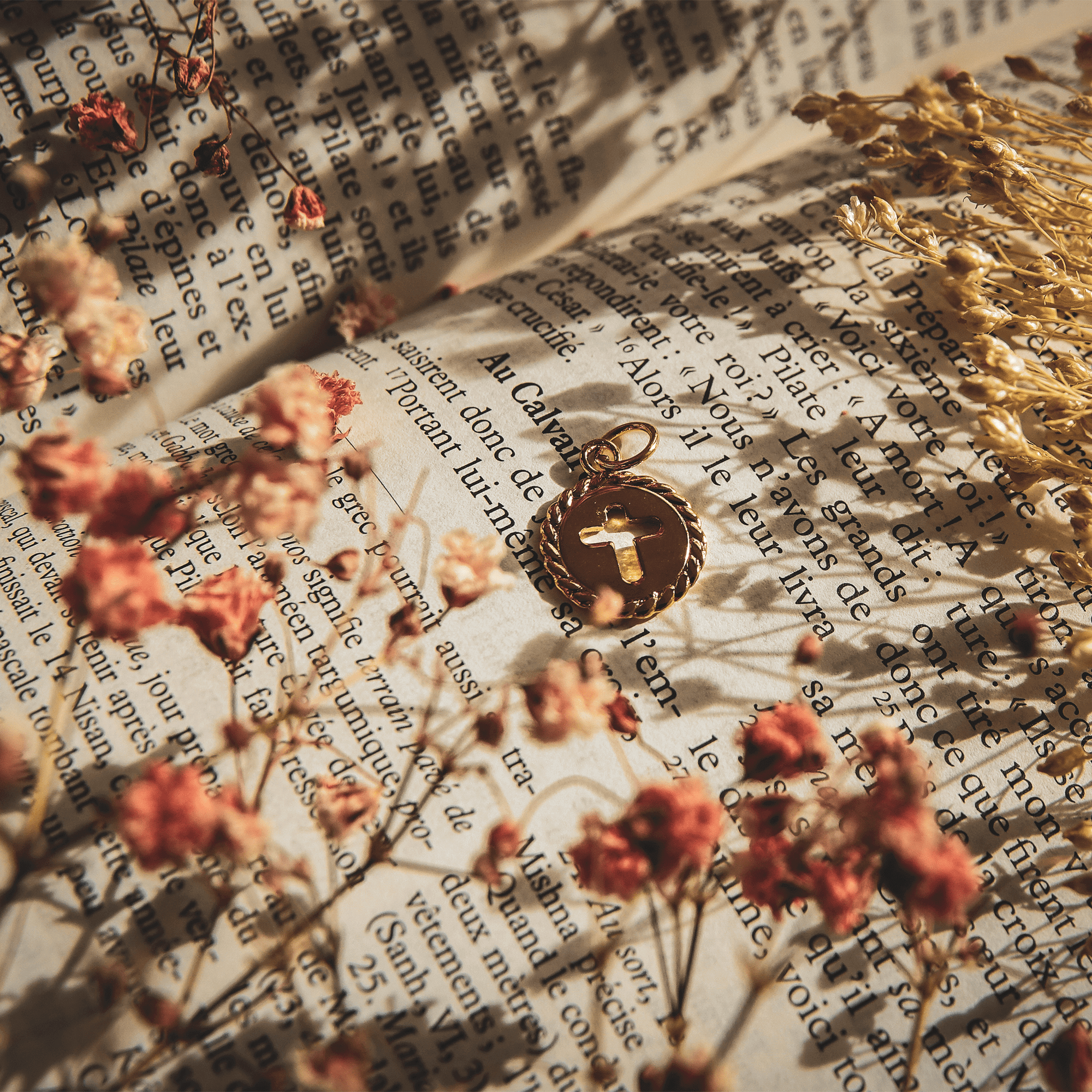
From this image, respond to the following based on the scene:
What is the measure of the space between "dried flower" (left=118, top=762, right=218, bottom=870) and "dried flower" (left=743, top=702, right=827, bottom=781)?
307mm

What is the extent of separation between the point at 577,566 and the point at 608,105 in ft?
1.86

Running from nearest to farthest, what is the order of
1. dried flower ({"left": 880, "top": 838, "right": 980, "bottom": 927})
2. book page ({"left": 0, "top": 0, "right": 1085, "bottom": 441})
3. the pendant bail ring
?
dried flower ({"left": 880, "top": 838, "right": 980, "bottom": 927}), the pendant bail ring, book page ({"left": 0, "top": 0, "right": 1085, "bottom": 441})

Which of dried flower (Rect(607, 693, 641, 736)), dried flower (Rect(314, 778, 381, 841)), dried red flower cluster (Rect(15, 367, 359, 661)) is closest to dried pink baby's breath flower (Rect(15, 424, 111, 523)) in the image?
dried red flower cluster (Rect(15, 367, 359, 661))

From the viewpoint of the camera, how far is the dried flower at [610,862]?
1.41 ft

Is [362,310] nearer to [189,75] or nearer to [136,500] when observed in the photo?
[189,75]

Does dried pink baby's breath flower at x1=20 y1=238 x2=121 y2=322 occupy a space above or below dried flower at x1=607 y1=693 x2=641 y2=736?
above

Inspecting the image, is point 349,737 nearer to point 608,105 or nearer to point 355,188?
point 355,188

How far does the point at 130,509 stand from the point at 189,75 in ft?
1.49

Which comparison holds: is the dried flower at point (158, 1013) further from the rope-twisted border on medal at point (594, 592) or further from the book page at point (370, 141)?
the book page at point (370, 141)

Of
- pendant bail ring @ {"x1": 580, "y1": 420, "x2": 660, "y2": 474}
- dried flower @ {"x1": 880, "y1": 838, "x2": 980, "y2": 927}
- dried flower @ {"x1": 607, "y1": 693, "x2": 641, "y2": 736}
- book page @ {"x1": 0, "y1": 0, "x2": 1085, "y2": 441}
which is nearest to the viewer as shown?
dried flower @ {"x1": 880, "y1": 838, "x2": 980, "y2": 927}

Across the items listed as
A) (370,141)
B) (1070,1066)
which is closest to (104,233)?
(370,141)

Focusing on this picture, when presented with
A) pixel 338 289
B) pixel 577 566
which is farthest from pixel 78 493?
pixel 338 289

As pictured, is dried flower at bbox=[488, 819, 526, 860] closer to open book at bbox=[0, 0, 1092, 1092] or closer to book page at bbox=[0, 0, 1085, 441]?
open book at bbox=[0, 0, 1092, 1092]

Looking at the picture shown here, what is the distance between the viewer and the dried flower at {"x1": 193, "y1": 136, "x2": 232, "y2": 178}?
639 millimetres
